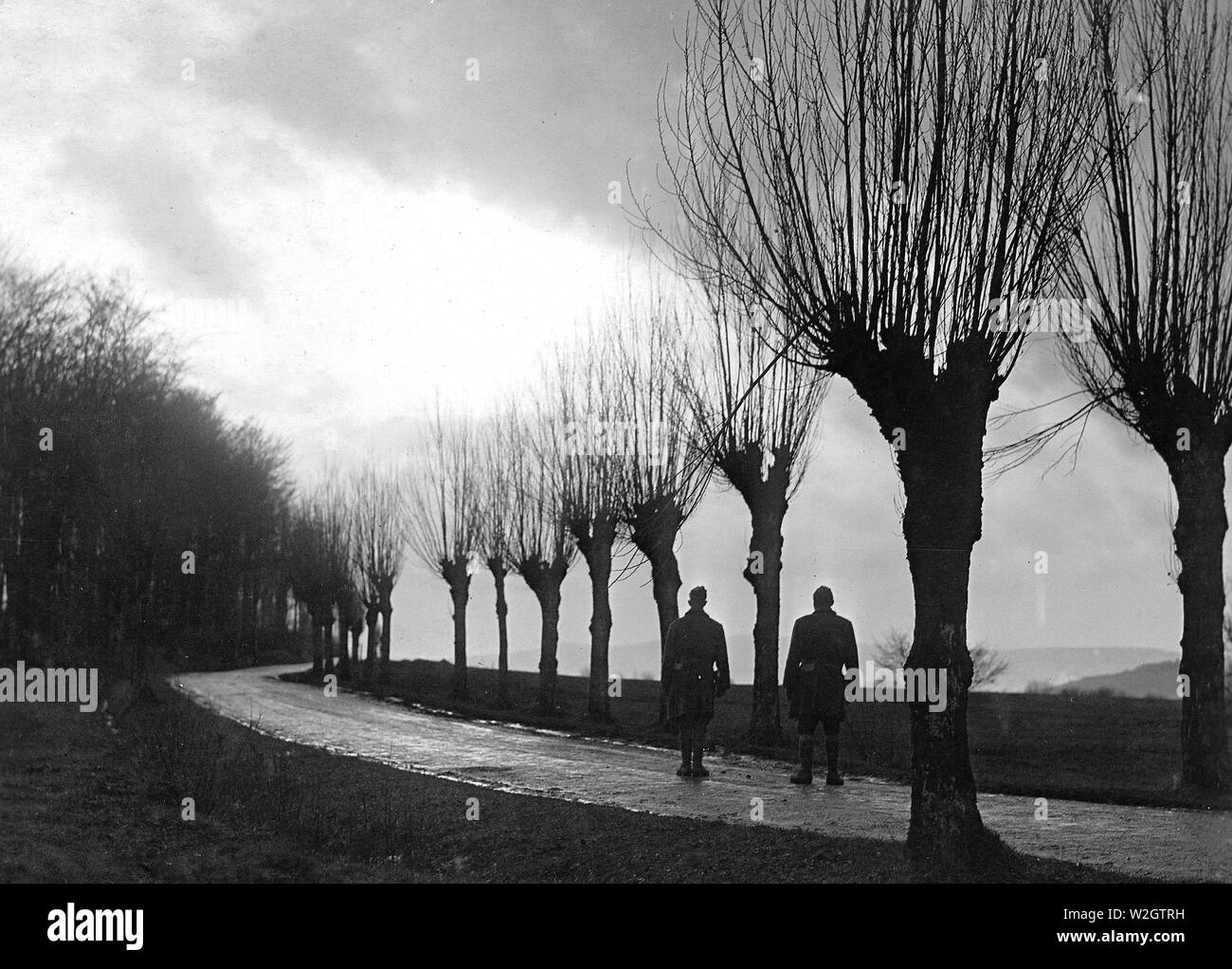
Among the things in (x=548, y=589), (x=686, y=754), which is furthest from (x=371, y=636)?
(x=686, y=754)

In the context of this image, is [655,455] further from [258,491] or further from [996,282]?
[258,491]

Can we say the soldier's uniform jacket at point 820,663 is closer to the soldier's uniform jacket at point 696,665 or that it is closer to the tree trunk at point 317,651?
the soldier's uniform jacket at point 696,665

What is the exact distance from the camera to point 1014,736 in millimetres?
23219

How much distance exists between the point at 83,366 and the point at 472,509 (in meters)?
12.3

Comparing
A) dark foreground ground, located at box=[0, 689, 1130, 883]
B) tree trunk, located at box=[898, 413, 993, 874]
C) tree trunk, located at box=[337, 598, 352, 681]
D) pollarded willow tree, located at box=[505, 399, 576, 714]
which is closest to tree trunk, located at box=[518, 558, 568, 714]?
pollarded willow tree, located at box=[505, 399, 576, 714]

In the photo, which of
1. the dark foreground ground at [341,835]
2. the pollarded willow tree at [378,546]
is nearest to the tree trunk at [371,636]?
the pollarded willow tree at [378,546]

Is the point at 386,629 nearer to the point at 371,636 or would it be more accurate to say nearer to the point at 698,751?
the point at 371,636

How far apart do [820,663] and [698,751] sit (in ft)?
7.28

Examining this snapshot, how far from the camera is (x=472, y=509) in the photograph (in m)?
37.4

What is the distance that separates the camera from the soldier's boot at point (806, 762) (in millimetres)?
13461

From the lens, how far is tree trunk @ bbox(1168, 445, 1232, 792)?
13.8 meters

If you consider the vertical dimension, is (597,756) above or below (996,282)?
below

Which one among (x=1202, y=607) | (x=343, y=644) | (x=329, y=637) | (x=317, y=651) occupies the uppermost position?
(x=1202, y=607)
